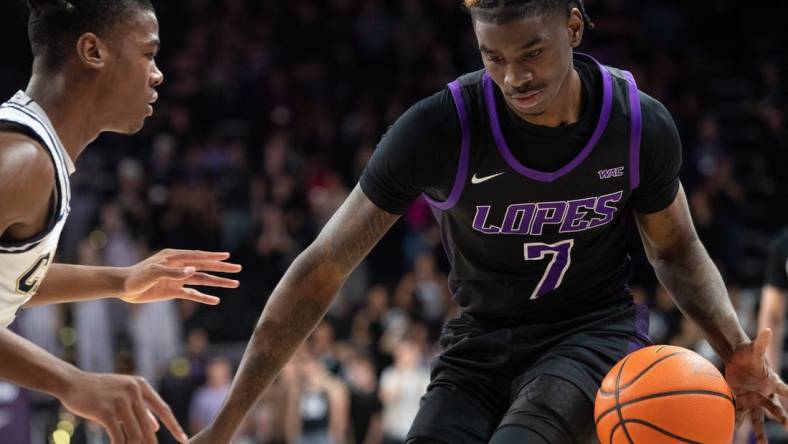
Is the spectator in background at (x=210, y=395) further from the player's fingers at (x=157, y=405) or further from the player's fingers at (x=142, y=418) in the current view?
the player's fingers at (x=142, y=418)

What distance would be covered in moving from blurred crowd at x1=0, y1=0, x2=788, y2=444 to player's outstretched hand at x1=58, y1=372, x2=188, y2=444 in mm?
7452

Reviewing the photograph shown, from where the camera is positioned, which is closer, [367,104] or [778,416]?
[778,416]

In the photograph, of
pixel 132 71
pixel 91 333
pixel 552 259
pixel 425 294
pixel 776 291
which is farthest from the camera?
pixel 425 294

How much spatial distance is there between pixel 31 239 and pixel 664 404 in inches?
80.9

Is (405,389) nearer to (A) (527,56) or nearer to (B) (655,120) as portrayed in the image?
(B) (655,120)

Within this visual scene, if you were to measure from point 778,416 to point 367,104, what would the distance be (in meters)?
10.6

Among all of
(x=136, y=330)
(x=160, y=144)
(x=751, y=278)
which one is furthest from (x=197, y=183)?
(x=751, y=278)

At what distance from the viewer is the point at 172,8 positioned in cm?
1589

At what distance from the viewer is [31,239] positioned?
11.4ft

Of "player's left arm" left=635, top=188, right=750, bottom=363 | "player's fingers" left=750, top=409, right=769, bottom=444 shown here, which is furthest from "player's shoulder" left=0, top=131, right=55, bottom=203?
"player's fingers" left=750, top=409, right=769, bottom=444

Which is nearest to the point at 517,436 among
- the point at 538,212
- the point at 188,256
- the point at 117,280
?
the point at 538,212

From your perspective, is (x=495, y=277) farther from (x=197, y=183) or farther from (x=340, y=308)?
(x=197, y=183)

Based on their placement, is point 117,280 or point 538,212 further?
point 117,280

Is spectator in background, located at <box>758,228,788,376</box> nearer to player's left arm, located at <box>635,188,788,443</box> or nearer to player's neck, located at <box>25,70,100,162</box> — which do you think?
player's left arm, located at <box>635,188,788,443</box>
